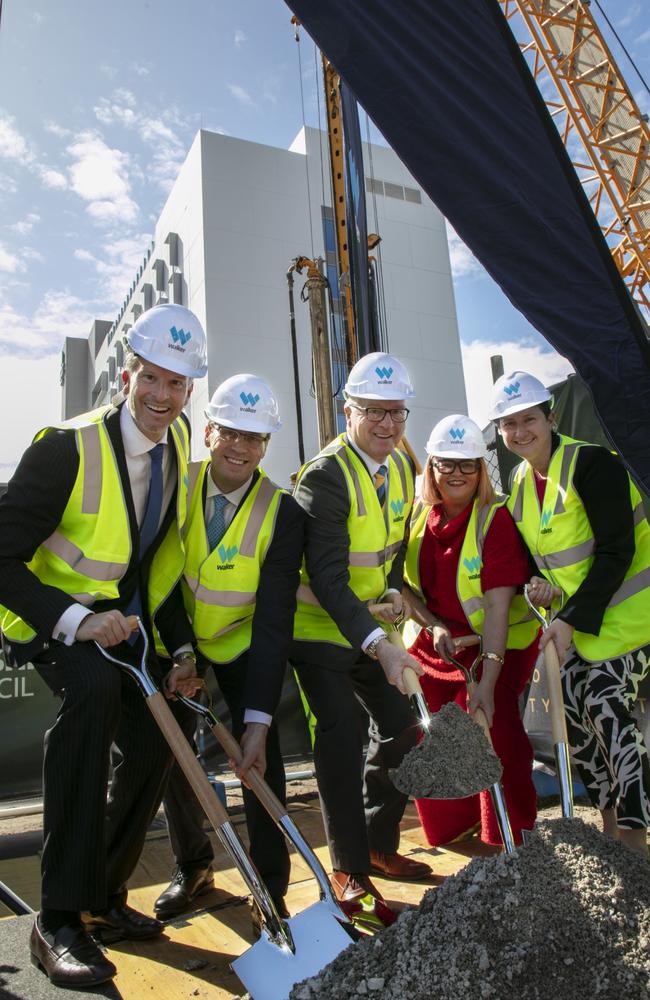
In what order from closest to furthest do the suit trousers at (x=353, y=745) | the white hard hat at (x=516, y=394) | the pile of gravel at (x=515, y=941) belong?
the pile of gravel at (x=515, y=941) < the suit trousers at (x=353, y=745) < the white hard hat at (x=516, y=394)

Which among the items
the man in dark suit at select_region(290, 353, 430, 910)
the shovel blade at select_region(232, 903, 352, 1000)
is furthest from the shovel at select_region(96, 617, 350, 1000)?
the man in dark suit at select_region(290, 353, 430, 910)

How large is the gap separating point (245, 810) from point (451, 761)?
0.77 m

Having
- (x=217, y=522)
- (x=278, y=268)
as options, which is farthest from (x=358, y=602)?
(x=278, y=268)

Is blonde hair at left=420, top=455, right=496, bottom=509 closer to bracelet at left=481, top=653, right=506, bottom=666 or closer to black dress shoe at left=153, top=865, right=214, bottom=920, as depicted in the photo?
bracelet at left=481, top=653, right=506, bottom=666

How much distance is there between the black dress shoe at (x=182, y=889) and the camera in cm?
282

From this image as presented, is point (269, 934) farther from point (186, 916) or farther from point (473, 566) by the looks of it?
point (473, 566)

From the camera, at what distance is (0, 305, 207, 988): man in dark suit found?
7.12 ft

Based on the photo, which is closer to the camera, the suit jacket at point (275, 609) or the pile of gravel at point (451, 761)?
the pile of gravel at point (451, 761)

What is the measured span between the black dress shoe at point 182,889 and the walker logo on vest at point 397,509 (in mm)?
1616

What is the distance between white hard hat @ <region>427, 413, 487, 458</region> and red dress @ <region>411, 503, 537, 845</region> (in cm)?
30

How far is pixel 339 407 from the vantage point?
9555 millimetres

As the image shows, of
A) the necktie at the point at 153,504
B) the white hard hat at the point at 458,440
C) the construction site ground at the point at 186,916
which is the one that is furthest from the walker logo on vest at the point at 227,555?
the construction site ground at the point at 186,916

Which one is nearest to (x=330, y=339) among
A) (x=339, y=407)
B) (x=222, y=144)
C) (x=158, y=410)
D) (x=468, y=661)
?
(x=339, y=407)

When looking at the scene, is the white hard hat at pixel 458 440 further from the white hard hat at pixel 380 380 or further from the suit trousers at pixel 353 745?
the suit trousers at pixel 353 745
